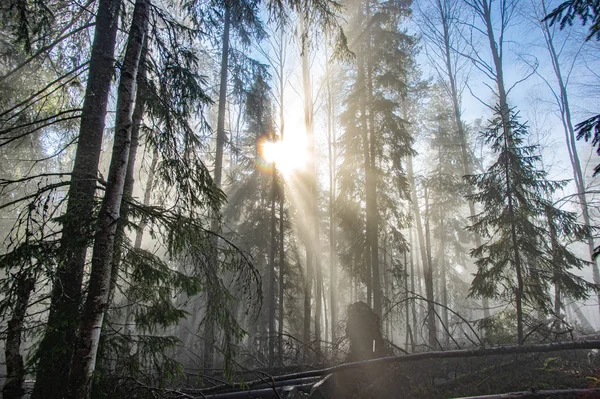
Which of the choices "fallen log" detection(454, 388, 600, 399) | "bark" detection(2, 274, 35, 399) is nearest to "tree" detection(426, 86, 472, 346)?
"fallen log" detection(454, 388, 600, 399)

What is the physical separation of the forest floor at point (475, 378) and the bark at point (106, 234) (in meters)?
3.78

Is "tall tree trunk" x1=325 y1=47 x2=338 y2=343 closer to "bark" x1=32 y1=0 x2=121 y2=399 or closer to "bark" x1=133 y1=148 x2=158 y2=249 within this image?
"bark" x1=133 y1=148 x2=158 y2=249

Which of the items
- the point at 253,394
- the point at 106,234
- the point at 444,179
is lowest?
the point at 253,394

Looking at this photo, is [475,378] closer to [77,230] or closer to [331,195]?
[77,230]

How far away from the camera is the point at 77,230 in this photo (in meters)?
3.69

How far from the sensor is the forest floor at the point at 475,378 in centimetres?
560

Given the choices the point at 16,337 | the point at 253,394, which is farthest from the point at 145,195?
the point at 253,394

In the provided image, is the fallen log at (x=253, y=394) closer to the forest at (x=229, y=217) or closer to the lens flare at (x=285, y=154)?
the forest at (x=229, y=217)

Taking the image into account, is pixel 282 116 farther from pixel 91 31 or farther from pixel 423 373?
pixel 423 373

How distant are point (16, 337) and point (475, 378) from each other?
818 cm

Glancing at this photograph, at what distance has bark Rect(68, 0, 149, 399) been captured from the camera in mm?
2949

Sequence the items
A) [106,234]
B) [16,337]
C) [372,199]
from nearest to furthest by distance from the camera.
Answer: [106,234]
[16,337]
[372,199]

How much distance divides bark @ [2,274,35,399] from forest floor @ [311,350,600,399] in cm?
438

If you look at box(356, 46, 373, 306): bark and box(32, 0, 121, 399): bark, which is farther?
box(356, 46, 373, 306): bark
